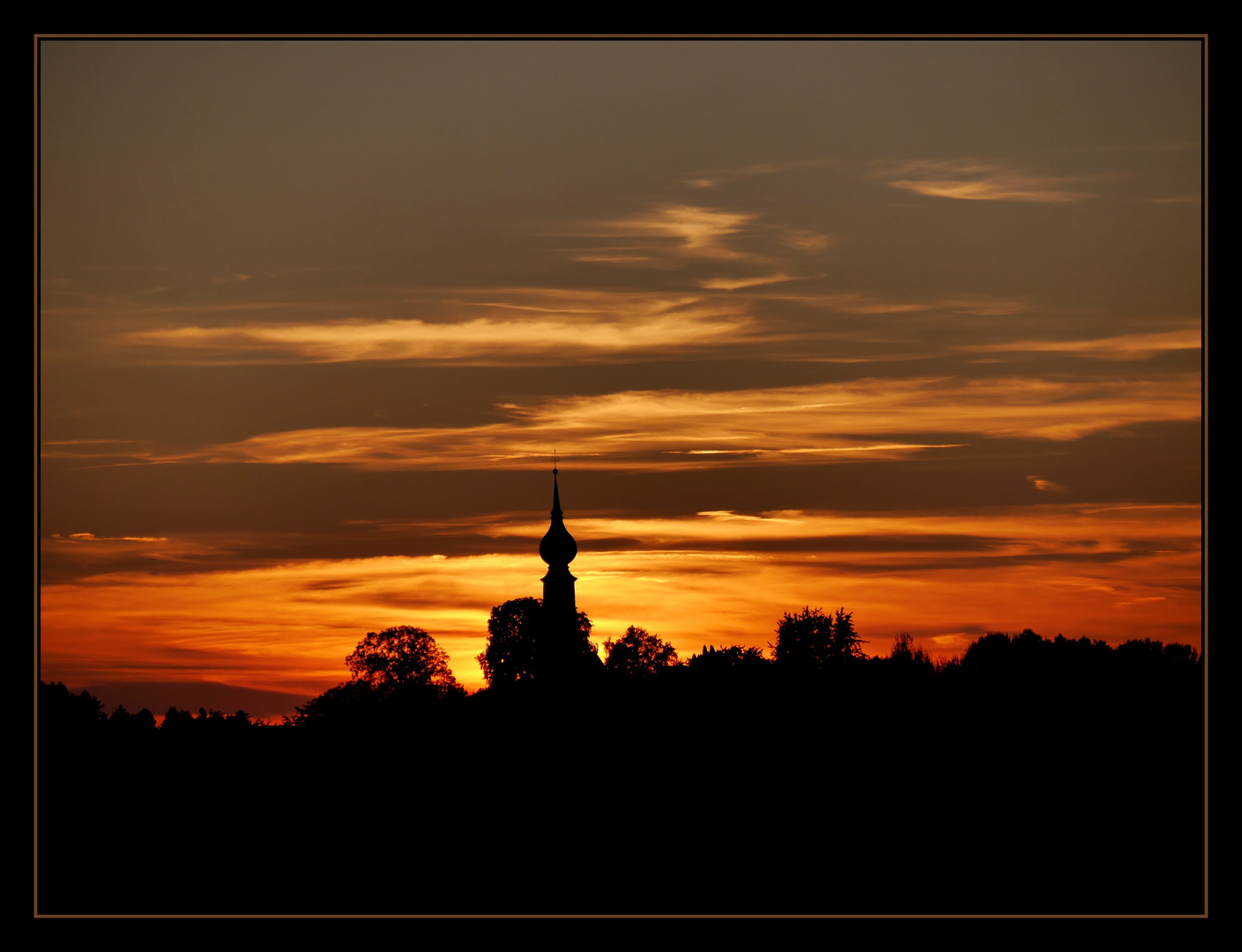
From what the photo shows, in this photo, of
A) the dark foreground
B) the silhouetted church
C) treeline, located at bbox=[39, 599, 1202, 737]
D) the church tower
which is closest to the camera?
the dark foreground

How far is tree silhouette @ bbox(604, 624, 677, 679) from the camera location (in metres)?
94.6

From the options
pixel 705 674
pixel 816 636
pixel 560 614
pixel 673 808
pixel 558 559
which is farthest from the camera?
pixel 558 559

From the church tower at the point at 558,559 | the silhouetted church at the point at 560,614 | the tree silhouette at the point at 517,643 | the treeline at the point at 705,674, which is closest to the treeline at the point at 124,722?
the treeline at the point at 705,674

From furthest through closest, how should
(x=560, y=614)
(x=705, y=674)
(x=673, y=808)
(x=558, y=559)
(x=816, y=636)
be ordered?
(x=558, y=559) < (x=560, y=614) < (x=816, y=636) < (x=705, y=674) < (x=673, y=808)

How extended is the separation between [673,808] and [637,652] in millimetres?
54250

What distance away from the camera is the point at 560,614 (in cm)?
10631

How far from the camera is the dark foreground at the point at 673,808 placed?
40.1m

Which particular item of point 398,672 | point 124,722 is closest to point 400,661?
point 398,672

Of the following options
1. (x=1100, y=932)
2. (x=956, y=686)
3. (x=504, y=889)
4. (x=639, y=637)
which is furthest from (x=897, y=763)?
(x=639, y=637)

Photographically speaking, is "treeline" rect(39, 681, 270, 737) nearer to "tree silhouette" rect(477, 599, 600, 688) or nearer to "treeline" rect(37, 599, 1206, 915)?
"treeline" rect(37, 599, 1206, 915)

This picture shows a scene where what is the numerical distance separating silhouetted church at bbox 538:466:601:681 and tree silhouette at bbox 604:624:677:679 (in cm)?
155

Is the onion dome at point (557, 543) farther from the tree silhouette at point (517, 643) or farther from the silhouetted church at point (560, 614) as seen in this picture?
the tree silhouette at point (517, 643)

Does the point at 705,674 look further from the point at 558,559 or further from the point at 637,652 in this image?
the point at 558,559

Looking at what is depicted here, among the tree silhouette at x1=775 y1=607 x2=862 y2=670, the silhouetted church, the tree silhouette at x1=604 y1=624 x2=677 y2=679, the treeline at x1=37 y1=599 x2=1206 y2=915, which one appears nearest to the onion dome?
the silhouetted church
